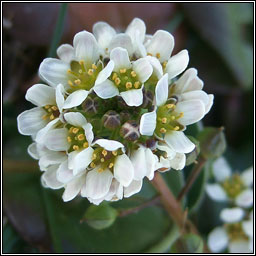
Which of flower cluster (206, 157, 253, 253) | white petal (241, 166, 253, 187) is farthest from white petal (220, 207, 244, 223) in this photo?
white petal (241, 166, 253, 187)

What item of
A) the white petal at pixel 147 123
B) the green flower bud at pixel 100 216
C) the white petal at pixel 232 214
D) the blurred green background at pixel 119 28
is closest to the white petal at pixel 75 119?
the white petal at pixel 147 123

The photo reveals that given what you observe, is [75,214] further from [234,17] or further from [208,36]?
[234,17]

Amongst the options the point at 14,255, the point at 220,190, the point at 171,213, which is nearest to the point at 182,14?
the point at 220,190

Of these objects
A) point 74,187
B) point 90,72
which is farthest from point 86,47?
point 74,187

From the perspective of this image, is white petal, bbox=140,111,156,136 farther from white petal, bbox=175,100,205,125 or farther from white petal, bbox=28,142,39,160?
white petal, bbox=28,142,39,160

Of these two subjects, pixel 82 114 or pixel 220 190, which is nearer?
pixel 82 114

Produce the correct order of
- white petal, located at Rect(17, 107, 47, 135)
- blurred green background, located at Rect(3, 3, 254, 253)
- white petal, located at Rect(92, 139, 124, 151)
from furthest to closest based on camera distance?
1. blurred green background, located at Rect(3, 3, 254, 253)
2. white petal, located at Rect(17, 107, 47, 135)
3. white petal, located at Rect(92, 139, 124, 151)

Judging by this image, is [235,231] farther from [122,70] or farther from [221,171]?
[122,70]
